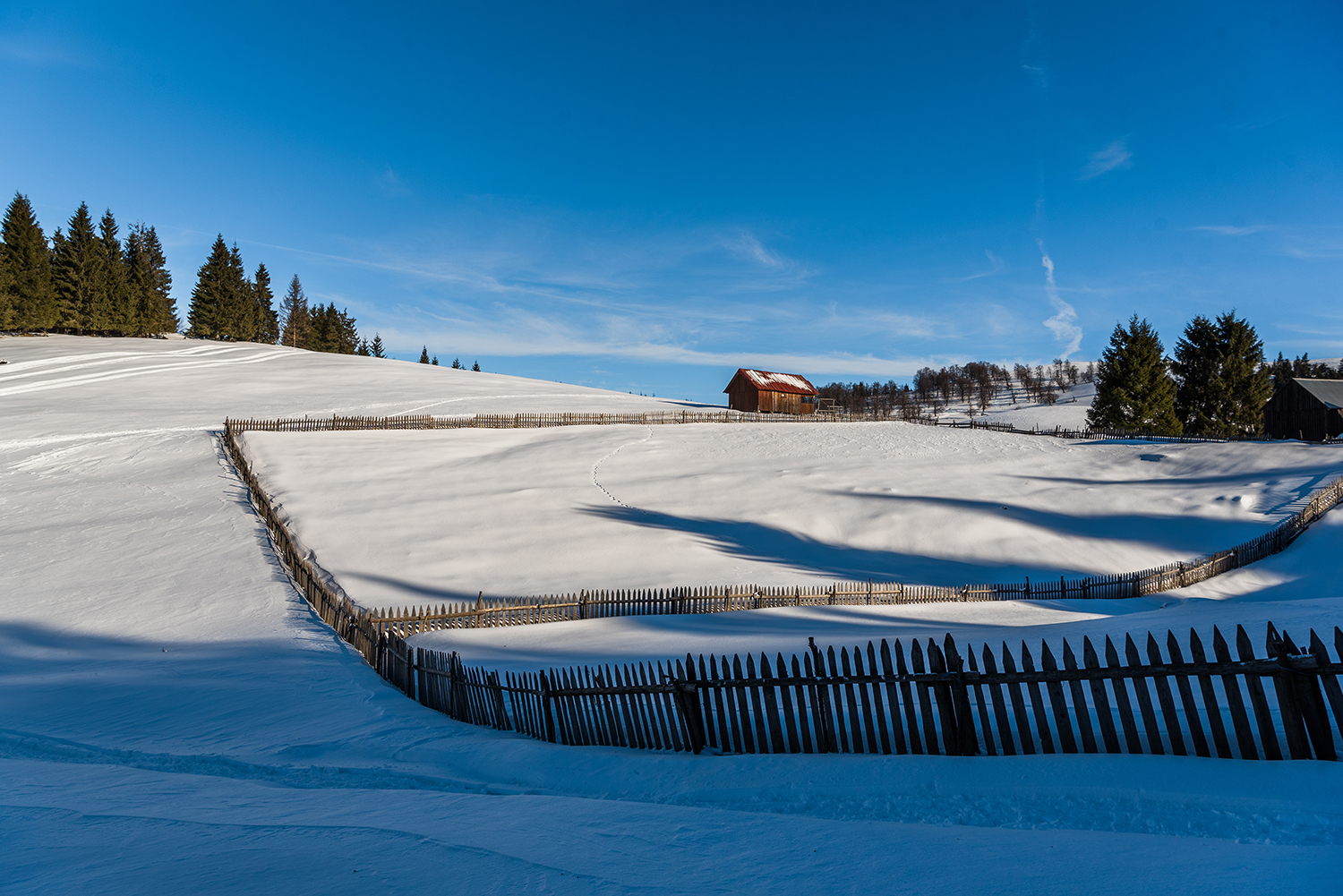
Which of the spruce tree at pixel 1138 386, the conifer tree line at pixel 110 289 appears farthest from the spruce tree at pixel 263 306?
the spruce tree at pixel 1138 386

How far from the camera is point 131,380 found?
5122cm

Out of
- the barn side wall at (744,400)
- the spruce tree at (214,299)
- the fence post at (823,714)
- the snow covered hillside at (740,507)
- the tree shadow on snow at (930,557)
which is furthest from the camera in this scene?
the spruce tree at (214,299)

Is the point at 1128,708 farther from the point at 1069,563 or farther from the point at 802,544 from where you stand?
the point at 1069,563

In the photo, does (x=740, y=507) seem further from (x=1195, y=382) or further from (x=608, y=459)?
(x=1195, y=382)

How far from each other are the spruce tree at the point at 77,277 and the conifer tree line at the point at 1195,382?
3981 inches

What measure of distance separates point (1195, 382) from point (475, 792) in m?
61.6

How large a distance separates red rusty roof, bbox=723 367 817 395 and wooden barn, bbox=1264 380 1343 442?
35.6 meters

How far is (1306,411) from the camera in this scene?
48.0 meters

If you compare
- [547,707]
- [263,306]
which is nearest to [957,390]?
[263,306]

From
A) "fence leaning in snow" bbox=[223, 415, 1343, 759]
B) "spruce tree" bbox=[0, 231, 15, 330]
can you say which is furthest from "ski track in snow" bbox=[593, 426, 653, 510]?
"spruce tree" bbox=[0, 231, 15, 330]

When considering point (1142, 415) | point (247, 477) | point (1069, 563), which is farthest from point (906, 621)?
point (1142, 415)

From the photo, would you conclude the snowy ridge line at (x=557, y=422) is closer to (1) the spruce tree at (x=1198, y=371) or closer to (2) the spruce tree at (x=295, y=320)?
(1) the spruce tree at (x=1198, y=371)

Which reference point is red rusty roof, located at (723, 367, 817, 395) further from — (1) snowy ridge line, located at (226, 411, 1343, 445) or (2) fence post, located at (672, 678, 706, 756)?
(2) fence post, located at (672, 678, 706, 756)

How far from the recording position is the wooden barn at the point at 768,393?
6366cm
